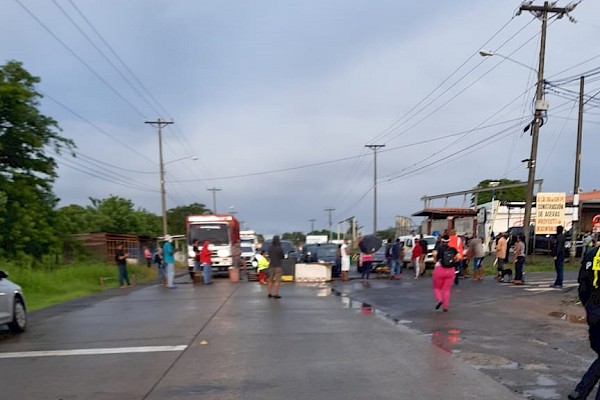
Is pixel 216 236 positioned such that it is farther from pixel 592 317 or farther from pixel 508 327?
pixel 592 317

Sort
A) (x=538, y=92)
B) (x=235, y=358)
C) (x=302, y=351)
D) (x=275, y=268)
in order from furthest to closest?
(x=538, y=92) → (x=275, y=268) → (x=302, y=351) → (x=235, y=358)

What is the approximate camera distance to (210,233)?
Result: 98.7 feet

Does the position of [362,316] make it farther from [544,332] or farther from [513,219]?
[513,219]

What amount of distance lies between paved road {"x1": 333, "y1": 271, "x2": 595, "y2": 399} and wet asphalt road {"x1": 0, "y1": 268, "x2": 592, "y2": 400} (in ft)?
0.08

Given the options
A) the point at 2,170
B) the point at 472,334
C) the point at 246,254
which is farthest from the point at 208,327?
the point at 246,254

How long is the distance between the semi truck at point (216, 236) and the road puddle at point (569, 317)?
1908cm

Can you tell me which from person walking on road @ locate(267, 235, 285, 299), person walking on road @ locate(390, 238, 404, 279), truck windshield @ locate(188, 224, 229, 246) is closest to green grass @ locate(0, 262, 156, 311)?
truck windshield @ locate(188, 224, 229, 246)

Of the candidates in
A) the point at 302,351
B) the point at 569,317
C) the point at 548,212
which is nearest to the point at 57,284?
the point at 302,351

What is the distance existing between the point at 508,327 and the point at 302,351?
14.3 feet

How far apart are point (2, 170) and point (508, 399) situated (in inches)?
1242

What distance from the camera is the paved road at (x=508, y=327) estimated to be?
730cm

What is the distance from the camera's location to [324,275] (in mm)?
23500

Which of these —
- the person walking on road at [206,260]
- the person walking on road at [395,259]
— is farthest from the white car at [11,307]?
the person walking on road at [395,259]

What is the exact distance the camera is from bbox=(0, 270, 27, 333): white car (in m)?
10.9
